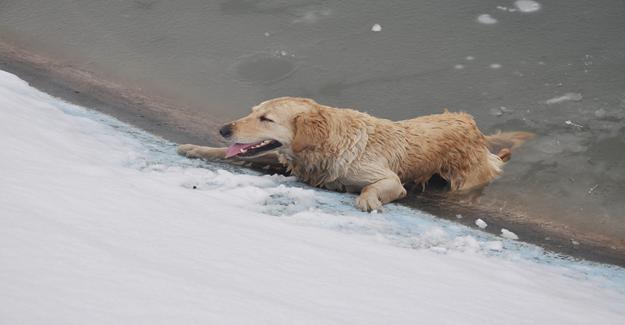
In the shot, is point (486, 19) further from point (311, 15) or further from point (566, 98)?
point (311, 15)

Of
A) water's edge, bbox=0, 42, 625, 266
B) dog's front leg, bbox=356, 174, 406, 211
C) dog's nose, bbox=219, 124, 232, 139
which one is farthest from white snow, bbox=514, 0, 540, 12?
dog's nose, bbox=219, 124, 232, 139

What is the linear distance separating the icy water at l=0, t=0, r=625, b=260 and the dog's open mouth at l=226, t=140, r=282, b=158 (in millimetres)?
1389

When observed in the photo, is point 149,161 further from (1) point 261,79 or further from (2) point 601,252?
(2) point 601,252

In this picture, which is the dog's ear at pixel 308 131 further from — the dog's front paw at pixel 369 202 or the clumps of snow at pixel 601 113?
the clumps of snow at pixel 601 113

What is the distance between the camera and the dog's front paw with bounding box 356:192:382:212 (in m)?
6.29

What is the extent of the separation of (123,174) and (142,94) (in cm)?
297

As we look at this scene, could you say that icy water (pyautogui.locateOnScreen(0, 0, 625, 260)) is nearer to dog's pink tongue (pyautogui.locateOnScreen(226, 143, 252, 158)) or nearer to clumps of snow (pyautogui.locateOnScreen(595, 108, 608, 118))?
clumps of snow (pyautogui.locateOnScreen(595, 108, 608, 118))

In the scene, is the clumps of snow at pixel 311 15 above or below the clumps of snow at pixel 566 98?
above

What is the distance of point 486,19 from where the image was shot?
31.8ft

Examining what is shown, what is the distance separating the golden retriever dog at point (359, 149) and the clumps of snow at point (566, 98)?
1.28m

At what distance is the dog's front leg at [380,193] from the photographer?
6312mm

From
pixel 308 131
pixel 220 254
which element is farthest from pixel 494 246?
pixel 220 254

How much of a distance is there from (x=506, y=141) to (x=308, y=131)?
2.15 metres

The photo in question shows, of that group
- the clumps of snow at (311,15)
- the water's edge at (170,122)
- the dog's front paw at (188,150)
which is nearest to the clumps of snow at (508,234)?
the water's edge at (170,122)
